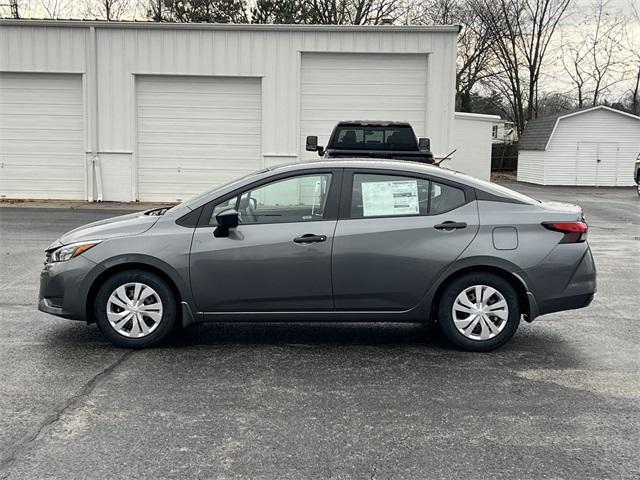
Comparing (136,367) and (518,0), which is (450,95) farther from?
(518,0)

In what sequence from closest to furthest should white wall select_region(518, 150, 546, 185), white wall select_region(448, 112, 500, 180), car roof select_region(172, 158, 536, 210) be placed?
car roof select_region(172, 158, 536, 210) < white wall select_region(448, 112, 500, 180) < white wall select_region(518, 150, 546, 185)

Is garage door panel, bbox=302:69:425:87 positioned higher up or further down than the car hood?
higher up

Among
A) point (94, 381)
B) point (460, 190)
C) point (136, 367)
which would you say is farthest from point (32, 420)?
point (460, 190)

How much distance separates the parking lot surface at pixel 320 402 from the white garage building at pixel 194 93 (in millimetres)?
12081

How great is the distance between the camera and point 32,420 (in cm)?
434

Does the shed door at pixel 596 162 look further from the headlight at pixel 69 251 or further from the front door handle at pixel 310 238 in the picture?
the headlight at pixel 69 251

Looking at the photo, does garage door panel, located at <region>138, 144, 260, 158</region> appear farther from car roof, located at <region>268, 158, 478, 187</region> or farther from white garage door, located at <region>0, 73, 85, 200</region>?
car roof, located at <region>268, 158, 478, 187</region>

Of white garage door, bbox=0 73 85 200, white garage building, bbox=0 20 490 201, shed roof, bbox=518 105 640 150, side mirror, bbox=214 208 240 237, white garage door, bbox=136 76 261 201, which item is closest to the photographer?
side mirror, bbox=214 208 240 237

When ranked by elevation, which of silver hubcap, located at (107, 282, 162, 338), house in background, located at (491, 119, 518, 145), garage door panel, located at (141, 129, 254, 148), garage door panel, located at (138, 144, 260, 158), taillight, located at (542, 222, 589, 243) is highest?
house in background, located at (491, 119, 518, 145)

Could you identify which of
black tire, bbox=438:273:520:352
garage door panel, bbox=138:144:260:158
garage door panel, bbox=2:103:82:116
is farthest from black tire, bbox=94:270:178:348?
garage door panel, bbox=2:103:82:116

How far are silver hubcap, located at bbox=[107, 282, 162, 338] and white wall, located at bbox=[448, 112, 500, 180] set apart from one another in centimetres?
2749

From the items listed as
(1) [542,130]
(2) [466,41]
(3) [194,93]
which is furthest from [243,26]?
(2) [466,41]

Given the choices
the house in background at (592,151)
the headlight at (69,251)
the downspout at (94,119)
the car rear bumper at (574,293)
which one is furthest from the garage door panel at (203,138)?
the house in background at (592,151)

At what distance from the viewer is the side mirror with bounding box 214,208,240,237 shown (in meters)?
5.72
